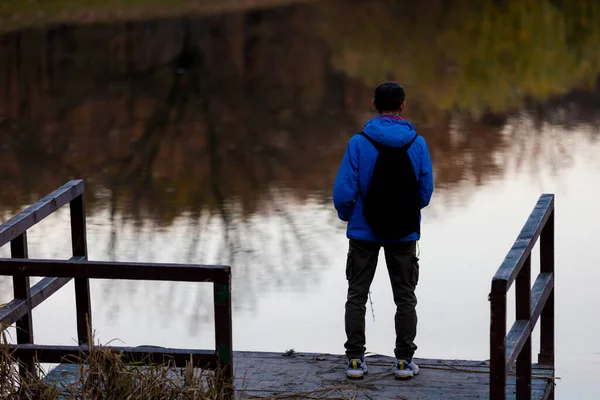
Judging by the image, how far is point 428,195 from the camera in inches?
196

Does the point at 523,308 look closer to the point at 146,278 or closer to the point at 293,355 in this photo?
the point at 293,355

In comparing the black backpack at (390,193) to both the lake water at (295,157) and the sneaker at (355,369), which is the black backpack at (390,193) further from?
the lake water at (295,157)

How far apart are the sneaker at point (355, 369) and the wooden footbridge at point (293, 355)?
0.04m

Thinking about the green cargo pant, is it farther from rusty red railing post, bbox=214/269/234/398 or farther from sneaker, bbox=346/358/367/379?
rusty red railing post, bbox=214/269/234/398

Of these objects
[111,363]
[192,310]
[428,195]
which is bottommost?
[192,310]

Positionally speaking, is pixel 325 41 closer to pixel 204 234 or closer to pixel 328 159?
pixel 328 159

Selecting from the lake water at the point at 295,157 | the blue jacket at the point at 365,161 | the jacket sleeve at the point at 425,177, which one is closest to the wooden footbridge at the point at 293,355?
the jacket sleeve at the point at 425,177

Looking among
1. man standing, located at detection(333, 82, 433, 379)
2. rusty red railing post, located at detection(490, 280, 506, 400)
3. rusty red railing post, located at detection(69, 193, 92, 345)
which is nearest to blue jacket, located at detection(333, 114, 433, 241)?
man standing, located at detection(333, 82, 433, 379)

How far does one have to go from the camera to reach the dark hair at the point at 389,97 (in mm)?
4828

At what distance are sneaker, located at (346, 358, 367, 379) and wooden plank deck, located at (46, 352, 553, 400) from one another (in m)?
0.03

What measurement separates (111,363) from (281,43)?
64.2 feet

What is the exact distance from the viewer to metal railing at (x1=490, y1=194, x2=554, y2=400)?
13.4 ft

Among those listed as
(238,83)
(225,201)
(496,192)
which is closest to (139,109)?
(238,83)

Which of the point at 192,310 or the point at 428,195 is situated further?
the point at 192,310
